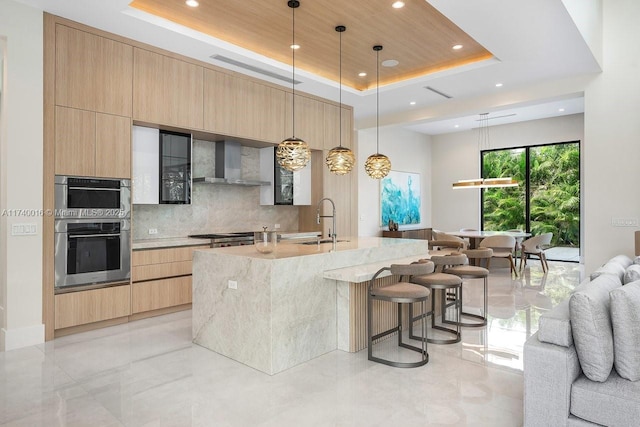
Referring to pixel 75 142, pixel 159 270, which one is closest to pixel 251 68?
pixel 75 142

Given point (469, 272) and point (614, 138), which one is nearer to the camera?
point (469, 272)

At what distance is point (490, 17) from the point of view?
4191 mm

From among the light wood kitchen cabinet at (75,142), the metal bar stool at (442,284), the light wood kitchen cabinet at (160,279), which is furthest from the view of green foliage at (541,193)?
the light wood kitchen cabinet at (75,142)

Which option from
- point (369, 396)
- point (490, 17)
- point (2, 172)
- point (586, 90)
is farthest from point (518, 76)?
point (2, 172)

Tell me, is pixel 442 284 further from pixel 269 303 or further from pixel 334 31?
pixel 334 31

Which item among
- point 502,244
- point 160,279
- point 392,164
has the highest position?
point 392,164

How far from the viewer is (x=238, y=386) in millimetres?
2971

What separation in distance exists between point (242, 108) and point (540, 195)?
8.04m

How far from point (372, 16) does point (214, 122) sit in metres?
2.43

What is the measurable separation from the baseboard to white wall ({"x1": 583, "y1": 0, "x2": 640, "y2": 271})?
282 inches

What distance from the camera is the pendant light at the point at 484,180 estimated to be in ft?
28.7

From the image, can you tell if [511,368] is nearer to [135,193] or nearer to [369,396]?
[369,396]

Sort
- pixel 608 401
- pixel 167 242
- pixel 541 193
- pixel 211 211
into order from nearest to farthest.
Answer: pixel 608 401
pixel 167 242
pixel 211 211
pixel 541 193

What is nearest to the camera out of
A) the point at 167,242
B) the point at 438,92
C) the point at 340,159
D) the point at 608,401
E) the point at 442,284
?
the point at 608,401
